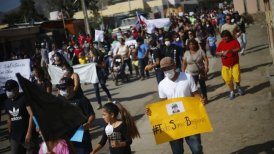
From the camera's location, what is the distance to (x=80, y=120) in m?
4.54

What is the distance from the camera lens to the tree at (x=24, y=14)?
3177 inches

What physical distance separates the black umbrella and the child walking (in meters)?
0.55

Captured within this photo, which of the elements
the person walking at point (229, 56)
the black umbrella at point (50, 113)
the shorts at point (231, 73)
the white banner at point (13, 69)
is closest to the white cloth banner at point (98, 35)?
the white banner at point (13, 69)

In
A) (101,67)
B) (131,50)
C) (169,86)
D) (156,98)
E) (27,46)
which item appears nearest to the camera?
(169,86)

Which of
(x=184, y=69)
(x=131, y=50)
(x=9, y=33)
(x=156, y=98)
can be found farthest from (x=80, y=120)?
(x=9, y=33)

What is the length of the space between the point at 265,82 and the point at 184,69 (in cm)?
254

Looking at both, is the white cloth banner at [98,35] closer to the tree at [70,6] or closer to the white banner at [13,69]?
the white banner at [13,69]

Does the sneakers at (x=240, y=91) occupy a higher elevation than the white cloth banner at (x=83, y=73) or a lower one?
lower

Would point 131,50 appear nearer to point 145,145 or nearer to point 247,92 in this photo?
point 247,92

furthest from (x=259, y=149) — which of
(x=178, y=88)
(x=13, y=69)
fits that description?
(x=13, y=69)

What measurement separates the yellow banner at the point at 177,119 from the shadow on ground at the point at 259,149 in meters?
1.35

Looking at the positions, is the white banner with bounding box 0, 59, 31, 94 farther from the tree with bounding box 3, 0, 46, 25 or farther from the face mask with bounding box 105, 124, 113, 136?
the tree with bounding box 3, 0, 46, 25

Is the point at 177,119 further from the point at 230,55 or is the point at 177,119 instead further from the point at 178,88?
the point at 230,55

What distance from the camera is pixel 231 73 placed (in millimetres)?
9992
